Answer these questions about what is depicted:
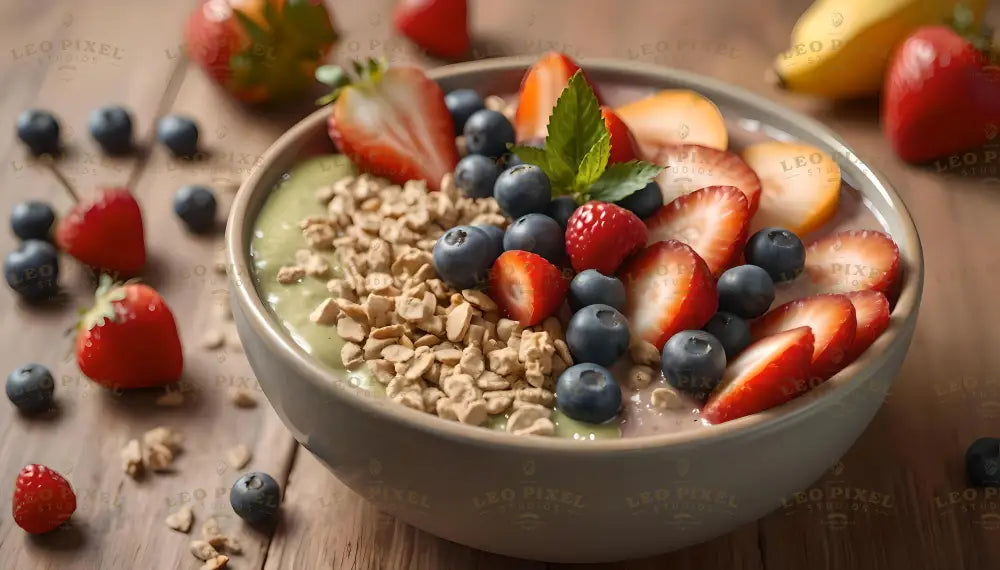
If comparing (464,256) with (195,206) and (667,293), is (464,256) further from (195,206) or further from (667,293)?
(195,206)

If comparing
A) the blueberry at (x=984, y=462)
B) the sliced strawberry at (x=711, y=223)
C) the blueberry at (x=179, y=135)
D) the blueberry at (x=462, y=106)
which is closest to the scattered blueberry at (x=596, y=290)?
the sliced strawberry at (x=711, y=223)

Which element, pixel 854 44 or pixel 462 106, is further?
pixel 854 44

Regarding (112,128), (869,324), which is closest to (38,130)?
(112,128)

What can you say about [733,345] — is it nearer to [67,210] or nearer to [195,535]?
[195,535]

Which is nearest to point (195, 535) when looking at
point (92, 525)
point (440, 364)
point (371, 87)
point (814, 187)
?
point (92, 525)

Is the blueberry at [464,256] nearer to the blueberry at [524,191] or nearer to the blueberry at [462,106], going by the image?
the blueberry at [524,191]

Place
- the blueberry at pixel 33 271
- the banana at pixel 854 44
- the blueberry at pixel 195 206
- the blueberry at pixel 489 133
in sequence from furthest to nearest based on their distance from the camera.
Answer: the banana at pixel 854 44, the blueberry at pixel 195 206, the blueberry at pixel 33 271, the blueberry at pixel 489 133
